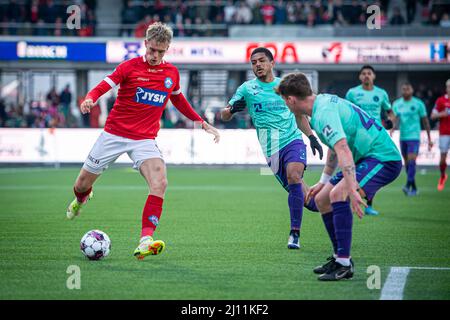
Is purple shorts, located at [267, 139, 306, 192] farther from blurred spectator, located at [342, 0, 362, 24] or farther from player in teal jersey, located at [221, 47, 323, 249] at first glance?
blurred spectator, located at [342, 0, 362, 24]

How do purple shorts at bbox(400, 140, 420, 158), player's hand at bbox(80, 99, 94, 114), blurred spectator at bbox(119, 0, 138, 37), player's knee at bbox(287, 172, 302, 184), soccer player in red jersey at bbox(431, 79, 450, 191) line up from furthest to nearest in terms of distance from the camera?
blurred spectator at bbox(119, 0, 138, 37), soccer player in red jersey at bbox(431, 79, 450, 191), purple shorts at bbox(400, 140, 420, 158), player's knee at bbox(287, 172, 302, 184), player's hand at bbox(80, 99, 94, 114)

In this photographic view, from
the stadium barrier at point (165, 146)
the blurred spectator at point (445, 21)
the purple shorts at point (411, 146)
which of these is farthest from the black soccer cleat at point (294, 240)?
the blurred spectator at point (445, 21)

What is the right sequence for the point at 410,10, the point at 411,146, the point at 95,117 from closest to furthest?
1. the point at 411,146
2. the point at 95,117
3. the point at 410,10

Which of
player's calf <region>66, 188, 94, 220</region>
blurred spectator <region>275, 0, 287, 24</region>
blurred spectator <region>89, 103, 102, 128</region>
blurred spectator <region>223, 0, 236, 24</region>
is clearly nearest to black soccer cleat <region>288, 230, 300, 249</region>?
player's calf <region>66, 188, 94, 220</region>

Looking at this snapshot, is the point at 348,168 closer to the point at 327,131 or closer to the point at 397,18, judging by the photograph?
the point at 327,131

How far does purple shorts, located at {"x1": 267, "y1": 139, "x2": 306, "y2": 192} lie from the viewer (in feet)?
31.8

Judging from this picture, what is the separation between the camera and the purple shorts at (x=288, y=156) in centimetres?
968

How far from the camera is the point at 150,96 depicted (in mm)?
8883

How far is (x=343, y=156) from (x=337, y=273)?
1162 mm

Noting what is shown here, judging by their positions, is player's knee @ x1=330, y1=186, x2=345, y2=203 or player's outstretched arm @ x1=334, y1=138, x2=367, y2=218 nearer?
player's outstretched arm @ x1=334, y1=138, x2=367, y2=218

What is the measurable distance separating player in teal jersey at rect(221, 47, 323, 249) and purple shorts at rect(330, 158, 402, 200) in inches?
88.7

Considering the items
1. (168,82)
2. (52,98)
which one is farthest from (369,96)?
(52,98)

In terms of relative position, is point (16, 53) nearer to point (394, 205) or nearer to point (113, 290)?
point (394, 205)
